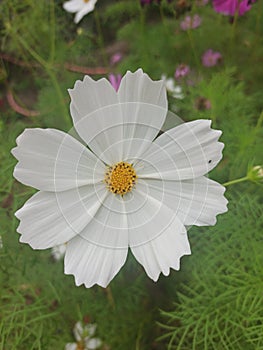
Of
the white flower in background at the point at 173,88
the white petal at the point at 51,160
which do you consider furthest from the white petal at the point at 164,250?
the white flower in background at the point at 173,88

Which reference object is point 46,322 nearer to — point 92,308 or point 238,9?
point 92,308

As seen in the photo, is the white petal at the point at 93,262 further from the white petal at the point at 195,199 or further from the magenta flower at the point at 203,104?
the magenta flower at the point at 203,104

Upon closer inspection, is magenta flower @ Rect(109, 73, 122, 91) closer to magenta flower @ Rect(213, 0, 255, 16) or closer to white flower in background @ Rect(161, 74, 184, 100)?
white flower in background @ Rect(161, 74, 184, 100)

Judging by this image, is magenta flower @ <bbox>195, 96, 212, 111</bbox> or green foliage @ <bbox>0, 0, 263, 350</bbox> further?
magenta flower @ <bbox>195, 96, 212, 111</bbox>

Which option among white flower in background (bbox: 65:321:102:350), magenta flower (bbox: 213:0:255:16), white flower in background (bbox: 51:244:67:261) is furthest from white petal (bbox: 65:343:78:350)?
magenta flower (bbox: 213:0:255:16)

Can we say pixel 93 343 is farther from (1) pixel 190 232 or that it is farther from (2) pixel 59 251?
(1) pixel 190 232
